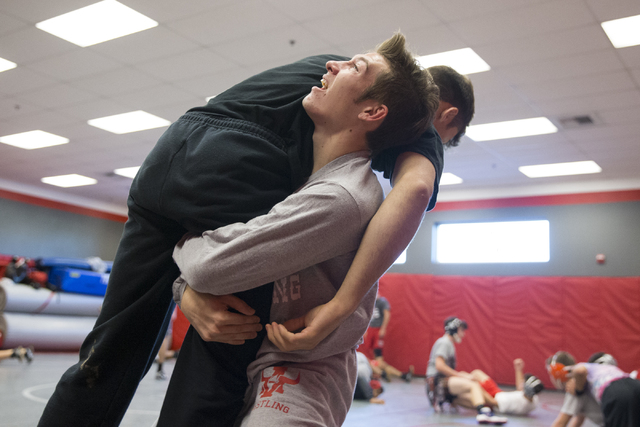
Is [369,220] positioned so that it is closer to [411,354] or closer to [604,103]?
[604,103]

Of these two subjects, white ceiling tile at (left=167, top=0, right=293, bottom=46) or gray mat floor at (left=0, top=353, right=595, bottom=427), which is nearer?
gray mat floor at (left=0, top=353, right=595, bottom=427)

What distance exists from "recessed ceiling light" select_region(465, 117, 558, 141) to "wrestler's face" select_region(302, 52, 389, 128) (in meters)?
7.00

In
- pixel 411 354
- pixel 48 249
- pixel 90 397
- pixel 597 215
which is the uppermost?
pixel 597 215

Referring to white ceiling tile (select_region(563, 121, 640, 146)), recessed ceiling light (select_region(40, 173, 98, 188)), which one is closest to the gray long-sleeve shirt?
white ceiling tile (select_region(563, 121, 640, 146))

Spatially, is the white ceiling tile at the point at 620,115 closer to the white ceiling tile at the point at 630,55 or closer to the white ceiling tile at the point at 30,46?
the white ceiling tile at the point at 630,55

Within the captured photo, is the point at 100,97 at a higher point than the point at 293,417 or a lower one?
higher

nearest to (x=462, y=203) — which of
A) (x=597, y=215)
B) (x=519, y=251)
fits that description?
(x=519, y=251)

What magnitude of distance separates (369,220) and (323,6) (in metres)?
4.34

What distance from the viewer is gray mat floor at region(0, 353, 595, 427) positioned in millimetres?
4918

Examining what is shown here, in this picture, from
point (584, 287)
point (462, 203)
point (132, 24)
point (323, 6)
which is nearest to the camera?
point (323, 6)

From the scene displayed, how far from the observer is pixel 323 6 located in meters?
4.97

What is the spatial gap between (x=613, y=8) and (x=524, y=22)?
0.73m

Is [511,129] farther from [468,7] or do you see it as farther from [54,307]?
[54,307]

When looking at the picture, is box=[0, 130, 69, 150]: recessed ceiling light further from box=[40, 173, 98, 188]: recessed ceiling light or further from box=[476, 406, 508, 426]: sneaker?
box=[476, 406, 508, 426]: sneaker
